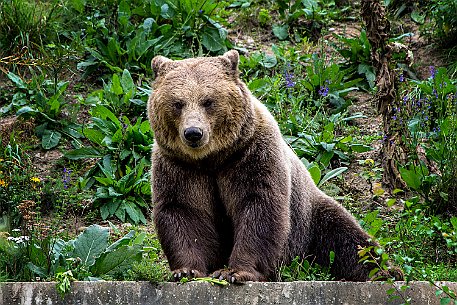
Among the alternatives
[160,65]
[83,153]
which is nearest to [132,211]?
[83,153]

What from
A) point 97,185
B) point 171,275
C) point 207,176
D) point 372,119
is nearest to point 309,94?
point 372,119

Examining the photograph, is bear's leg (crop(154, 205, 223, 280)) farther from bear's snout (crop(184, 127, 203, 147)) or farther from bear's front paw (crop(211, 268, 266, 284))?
bear's snout (crop(184, 127, 203, 147))

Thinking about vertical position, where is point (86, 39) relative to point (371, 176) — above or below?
above

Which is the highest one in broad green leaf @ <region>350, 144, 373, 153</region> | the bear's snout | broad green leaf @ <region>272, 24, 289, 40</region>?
the bear's snout

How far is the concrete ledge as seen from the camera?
5195 mm

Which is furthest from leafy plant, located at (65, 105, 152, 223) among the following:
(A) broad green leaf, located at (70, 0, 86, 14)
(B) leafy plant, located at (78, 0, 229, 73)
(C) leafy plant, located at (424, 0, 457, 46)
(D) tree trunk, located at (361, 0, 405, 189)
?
(C) leafy plant, located at (424, 0, 457, 46)

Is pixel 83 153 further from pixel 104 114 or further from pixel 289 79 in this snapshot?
pixel 289 79

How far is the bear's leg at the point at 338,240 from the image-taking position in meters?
6.48

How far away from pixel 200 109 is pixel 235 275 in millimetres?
1213

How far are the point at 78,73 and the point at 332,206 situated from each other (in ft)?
15.0

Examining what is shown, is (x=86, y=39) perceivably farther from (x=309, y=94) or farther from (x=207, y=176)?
(x=207, y=176)

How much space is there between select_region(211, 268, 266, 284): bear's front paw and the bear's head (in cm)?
88

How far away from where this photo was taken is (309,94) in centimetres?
960

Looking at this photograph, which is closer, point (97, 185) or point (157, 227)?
point (157, 227)
